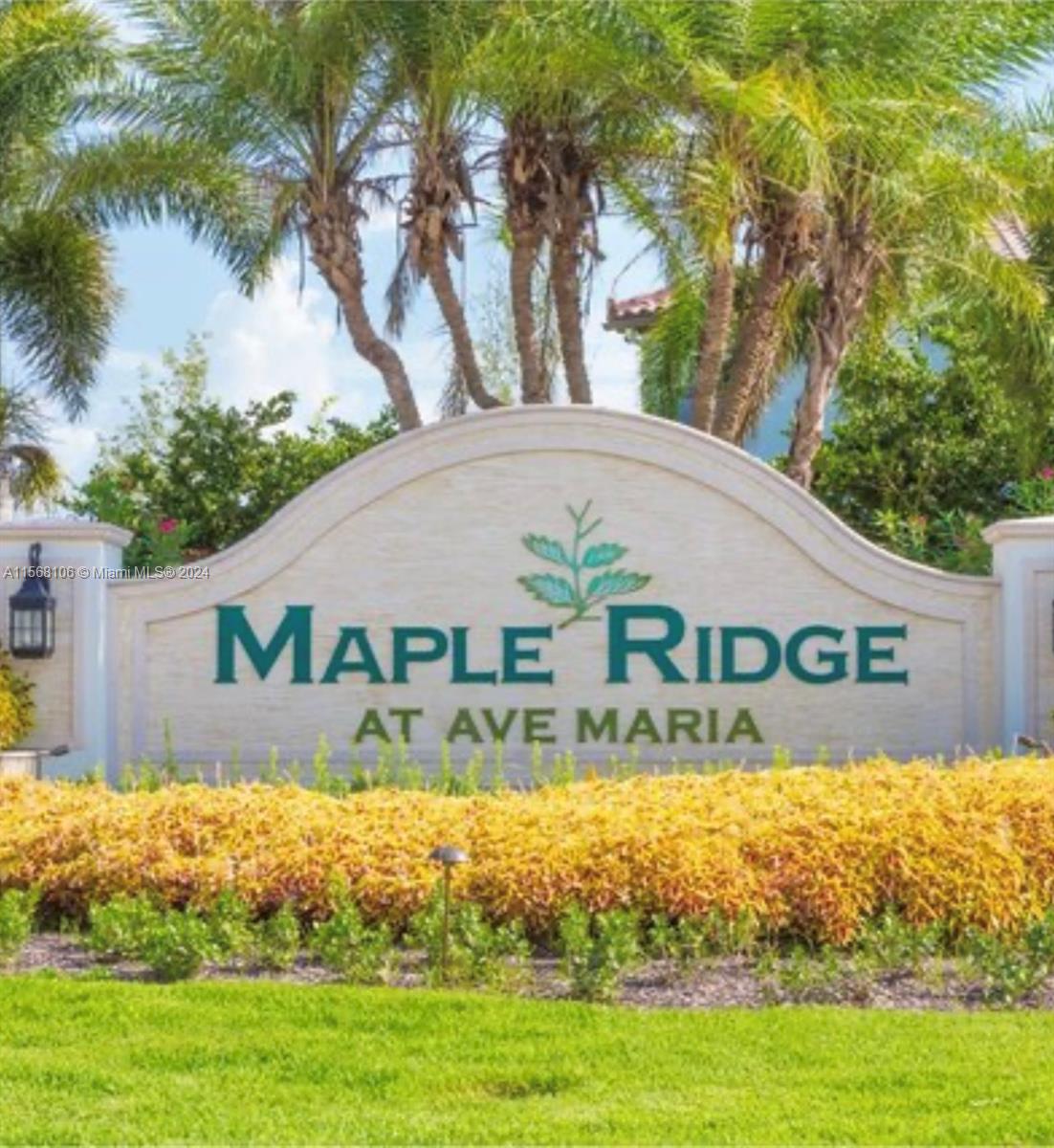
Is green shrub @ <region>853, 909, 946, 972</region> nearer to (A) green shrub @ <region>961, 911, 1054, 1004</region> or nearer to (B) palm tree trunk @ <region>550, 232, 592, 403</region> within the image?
(A) green shrub @ <region>961, 911, 1054, 1004</region>

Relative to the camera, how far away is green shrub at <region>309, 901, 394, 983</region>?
763 centimetres

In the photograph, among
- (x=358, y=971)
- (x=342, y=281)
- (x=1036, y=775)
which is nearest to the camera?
(x=358, y=971)

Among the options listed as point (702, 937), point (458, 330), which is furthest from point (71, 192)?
point (702, 937)

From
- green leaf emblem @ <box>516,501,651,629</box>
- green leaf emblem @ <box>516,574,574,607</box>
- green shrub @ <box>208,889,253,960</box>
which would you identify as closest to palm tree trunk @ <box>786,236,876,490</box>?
green leaf emblem @ <box>516,501,651,629</box>

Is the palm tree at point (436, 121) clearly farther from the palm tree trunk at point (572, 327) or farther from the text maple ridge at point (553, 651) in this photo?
the text maple ridge at point (553, 651)

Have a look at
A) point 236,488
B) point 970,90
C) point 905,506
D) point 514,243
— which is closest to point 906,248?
point 970,90

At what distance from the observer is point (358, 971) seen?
762 cm

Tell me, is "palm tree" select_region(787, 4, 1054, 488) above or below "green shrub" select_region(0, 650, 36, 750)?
above

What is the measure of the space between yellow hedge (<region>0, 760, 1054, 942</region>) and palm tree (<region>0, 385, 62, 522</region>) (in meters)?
14.6

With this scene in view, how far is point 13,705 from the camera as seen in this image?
1405 cm

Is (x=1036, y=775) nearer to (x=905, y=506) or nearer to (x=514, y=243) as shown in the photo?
(x=514, y=243)

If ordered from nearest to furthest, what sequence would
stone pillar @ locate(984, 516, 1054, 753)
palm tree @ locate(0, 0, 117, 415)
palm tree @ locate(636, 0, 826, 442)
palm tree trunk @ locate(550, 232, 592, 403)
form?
stone pillar @ locate(984, 516, 1054, 753) < palm tree @ locate(636, 0, 826, 442) < palm tree trunk @ locate(550, 232, 592, 403) < palm tree @ locate(0, 0, 117, 415)

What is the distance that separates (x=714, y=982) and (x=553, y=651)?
21.6ft

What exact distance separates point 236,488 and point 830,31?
8384 millimetres
